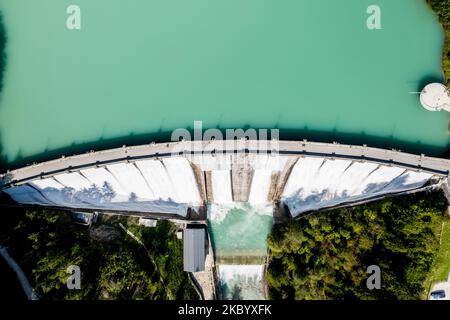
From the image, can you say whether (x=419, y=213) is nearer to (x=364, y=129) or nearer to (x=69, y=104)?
(x=364, y=129)

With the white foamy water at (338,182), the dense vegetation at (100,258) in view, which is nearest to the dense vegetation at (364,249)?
the white foamy water at (338,182)

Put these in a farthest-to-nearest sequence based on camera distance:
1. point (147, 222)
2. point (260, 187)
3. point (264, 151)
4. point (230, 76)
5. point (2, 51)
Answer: point (2, 51) < point (230, 76) < point (260, 187) < point (147, 222) < point (264, 151)

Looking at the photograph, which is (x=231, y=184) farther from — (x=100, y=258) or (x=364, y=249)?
(x=100, y=258)


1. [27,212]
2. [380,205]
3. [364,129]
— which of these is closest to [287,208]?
[380,205]

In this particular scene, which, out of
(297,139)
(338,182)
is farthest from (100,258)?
(338,182)
